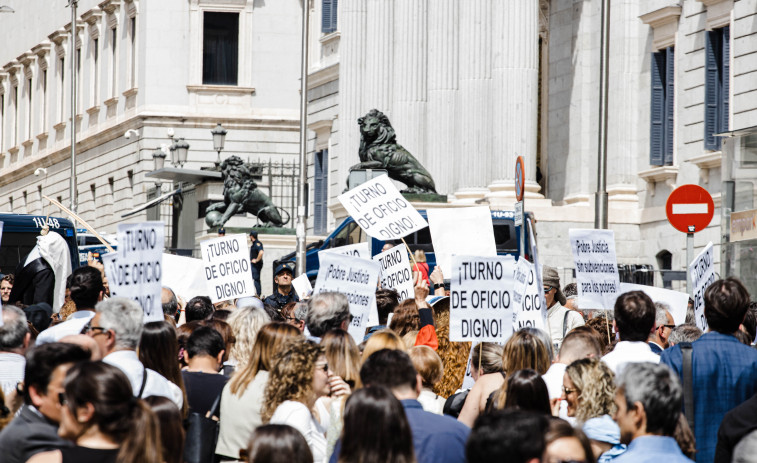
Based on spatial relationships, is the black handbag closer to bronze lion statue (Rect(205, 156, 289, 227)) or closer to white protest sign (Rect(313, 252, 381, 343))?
white protest sign (Rect(313, 252, 381, 343))

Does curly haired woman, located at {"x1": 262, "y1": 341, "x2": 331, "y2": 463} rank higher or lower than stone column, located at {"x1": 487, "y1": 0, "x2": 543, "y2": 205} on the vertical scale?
lower

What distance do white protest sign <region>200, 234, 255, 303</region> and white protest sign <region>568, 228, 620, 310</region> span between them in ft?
12.5

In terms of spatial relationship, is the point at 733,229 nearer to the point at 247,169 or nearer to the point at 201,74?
the point at 247,169

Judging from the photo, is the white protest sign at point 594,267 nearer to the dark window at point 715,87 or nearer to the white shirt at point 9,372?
the white shirt at point 9,372

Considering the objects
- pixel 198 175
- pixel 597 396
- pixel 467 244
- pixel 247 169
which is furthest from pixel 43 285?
pixel 198 175

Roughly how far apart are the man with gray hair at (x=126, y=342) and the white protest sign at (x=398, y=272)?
6771 millimetres

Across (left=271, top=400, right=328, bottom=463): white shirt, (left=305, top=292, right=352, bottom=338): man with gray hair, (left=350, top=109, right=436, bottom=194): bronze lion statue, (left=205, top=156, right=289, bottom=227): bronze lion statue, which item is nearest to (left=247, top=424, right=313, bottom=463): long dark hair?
(left=271, top=400, right=328, bottom=463): white shirt

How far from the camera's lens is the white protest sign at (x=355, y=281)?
12461 mm

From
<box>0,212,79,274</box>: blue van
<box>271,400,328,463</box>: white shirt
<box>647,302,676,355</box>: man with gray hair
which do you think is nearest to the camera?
<box>271,400,328,463</box>: white shirt

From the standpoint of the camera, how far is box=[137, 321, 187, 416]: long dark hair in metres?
8.11

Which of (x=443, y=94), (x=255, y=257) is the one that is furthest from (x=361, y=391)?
(x=443, y=94)

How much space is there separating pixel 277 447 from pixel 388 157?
2536 centimetres

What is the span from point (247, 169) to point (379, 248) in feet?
37.9

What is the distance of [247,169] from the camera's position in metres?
38.1
